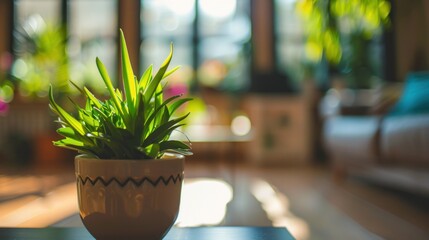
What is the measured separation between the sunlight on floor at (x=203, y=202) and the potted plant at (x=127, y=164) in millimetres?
1168

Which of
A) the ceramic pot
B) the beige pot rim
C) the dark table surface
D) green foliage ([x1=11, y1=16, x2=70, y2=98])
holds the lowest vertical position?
the dark table surface

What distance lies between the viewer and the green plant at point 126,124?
586mm

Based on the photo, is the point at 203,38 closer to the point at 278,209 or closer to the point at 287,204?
the point at 287,204

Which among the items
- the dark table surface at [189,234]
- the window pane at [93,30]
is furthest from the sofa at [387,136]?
the window pane at [93,30]

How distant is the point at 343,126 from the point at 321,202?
690 mm

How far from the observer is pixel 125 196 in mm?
570

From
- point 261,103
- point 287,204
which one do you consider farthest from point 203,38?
point 287,204

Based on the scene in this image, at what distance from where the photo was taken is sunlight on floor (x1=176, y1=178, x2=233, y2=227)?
1886mm

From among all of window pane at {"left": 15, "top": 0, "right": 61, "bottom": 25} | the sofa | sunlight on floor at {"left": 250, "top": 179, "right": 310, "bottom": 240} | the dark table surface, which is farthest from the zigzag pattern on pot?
window pane at {"left": 15, "top": 0, "right": 61, "bottom": 25}

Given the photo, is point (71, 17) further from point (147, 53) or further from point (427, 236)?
point (427, 236)

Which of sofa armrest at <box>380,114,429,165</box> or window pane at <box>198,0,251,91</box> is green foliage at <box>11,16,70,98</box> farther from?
sofa armrest at <box>380,114,429,165</box>

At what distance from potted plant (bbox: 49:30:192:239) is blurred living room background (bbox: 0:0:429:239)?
1.18 meters

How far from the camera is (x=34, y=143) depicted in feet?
15.2

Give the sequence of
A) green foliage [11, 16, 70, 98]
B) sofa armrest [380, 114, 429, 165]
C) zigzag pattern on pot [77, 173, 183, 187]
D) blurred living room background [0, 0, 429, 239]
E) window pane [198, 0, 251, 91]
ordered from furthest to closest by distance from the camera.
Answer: window pane [198, 0, 251, 91]
green foliage [11, 16, 70, 98]
blurred living room background [0, 0, 429, 239]
sofa armrest [380, 114, 429, 165]
zigzag pattern on pot [77, 173, 183, 187]
